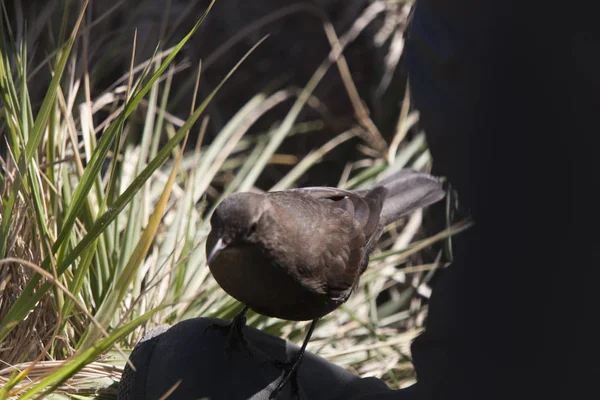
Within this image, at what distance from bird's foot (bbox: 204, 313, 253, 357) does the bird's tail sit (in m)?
1.01

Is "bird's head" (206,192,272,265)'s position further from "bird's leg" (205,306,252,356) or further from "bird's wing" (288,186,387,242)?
"bird's wing" (288,186,387,242)

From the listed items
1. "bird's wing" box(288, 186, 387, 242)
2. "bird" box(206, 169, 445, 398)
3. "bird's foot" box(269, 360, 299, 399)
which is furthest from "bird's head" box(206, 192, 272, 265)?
"bird's wing" box(288, 186, 387, 242)

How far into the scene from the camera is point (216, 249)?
229 cm

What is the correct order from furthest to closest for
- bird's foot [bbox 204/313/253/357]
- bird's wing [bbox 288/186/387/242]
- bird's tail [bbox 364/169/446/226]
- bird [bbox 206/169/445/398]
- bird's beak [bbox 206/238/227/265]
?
bird's tail [bbox 364/169/446/226]
bird's wing [bbox 288/186/387/242]
bird's foot [bbox 204/313/253/357]
bird [bbox 206/169/445/398]
bird's beak [bbox 206/238/227/265]

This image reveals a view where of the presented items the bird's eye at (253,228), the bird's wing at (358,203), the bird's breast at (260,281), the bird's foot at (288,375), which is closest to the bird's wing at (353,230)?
the bird's wing at (358,203)

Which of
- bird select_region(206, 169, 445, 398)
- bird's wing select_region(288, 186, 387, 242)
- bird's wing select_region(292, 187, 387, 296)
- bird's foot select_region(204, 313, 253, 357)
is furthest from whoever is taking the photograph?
bird's wing select_region(288, 186, 387, 242)

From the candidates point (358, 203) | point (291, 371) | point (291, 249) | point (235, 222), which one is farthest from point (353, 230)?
point (235, 222)

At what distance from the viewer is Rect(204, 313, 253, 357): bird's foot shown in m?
2.61

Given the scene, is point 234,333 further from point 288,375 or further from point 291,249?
point 291,249

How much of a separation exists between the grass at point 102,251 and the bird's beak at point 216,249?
0.13 meters

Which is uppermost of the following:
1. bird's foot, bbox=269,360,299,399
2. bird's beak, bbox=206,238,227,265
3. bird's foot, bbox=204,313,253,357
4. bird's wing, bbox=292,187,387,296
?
bird's beak, bbox=206,238,227,265

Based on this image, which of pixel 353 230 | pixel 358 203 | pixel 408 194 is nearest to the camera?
pixel 353 230

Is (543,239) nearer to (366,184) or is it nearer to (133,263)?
(133,263)

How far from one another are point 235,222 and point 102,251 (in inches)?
31.5
